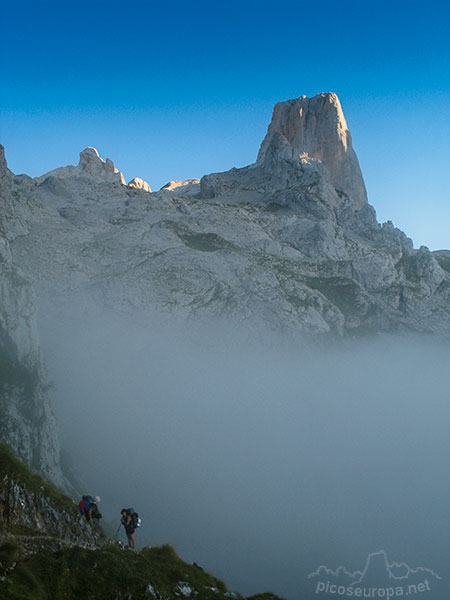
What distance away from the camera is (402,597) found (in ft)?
206

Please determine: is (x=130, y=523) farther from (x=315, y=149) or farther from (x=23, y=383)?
(x=315, y=149)

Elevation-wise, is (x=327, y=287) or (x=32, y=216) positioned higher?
(x=327, y=287)

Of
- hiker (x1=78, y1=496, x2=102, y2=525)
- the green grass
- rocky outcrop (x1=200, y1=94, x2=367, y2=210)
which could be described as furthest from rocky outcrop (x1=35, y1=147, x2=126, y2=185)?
the green grass

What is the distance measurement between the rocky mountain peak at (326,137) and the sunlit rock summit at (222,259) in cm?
2373

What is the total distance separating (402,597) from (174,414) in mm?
46051

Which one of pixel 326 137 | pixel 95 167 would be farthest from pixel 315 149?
pixel 95 167

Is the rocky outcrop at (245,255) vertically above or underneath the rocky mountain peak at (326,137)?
underneath

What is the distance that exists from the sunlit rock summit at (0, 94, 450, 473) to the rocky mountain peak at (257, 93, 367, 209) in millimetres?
23735

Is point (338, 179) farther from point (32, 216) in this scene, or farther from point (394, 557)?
point (394, 557)

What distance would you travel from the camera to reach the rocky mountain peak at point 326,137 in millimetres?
187125

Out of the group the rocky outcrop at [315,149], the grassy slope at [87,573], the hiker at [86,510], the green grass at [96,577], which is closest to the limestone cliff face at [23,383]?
the hiker at [86,510]

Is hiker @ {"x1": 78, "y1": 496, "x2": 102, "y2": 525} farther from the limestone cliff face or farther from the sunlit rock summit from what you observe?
the sunlit rock summit

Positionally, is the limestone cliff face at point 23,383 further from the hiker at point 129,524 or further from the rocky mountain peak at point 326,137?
the rocky mountain peak at point 326,137

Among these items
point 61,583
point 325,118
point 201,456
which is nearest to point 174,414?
point 201,456
